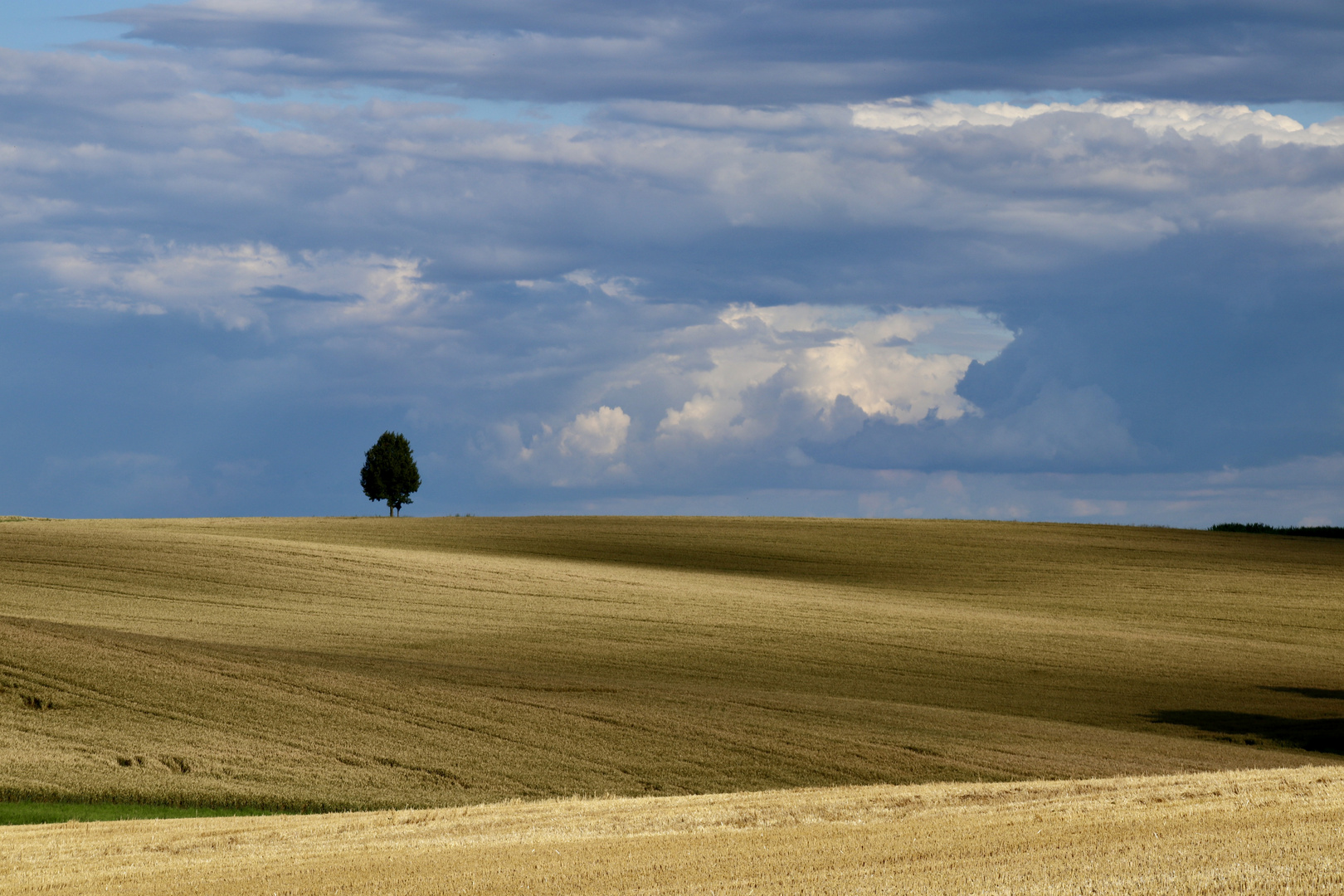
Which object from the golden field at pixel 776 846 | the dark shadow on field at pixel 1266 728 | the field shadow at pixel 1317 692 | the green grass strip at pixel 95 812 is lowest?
the green grass strip at pixel 95 812

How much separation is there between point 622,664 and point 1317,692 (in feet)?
49.1

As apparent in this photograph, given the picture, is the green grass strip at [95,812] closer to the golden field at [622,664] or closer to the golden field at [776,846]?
the golden field at [622,664]

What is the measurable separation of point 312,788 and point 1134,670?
65.1 feet

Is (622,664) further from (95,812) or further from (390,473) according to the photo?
(390,473)

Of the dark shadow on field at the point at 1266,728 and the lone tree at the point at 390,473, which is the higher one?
the lone tree at the point at 390,473

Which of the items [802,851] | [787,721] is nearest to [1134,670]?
[787,721]

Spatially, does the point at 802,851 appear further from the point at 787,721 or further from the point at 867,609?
the point at 867,609

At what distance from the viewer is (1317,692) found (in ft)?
83.3

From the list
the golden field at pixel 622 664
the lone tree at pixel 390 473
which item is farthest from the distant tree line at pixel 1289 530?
the lone tree at pixel 390 473

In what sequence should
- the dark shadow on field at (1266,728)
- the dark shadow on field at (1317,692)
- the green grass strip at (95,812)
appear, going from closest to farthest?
the green grass strip at (95,812) → the dark shadow on field at (1266,728) → the dark shadow on field at (1317,692)

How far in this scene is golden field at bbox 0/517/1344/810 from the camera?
16031mm

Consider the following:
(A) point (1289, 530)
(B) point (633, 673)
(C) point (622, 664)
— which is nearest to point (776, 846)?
(B) point (633, 673)

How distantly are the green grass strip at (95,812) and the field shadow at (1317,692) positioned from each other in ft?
70.0

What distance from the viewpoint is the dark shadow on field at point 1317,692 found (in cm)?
2488
